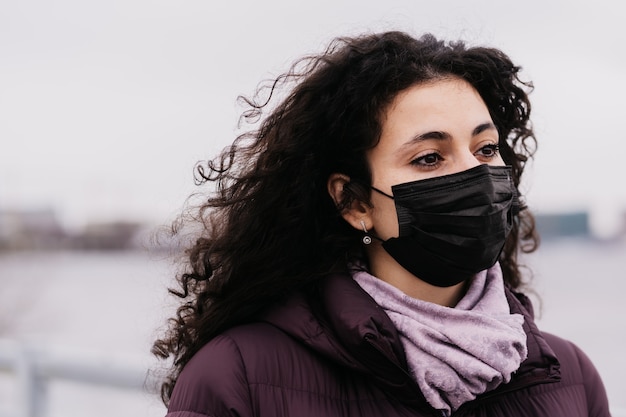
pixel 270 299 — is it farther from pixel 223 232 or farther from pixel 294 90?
pixel 294 90

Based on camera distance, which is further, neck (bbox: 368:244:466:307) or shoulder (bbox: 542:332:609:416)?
shoulder (bbox: 542:332:609:416)

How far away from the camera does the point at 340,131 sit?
2242mm

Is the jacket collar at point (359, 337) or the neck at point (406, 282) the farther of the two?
the neck at point (406, 282)

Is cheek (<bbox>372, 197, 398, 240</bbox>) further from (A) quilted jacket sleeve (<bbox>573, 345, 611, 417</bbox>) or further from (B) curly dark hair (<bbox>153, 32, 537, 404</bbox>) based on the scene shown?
(A) quilted jacket sleeve (<bbox>573, 345, 611, 417</bbox>)

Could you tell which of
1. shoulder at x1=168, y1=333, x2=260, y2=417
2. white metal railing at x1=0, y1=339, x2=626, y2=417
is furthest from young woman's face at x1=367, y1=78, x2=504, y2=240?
white metal railing at x1=0, y1=339, x2=626, y2=417

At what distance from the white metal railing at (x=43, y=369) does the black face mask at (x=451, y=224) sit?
1.80 meters

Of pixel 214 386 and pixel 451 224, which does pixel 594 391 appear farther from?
pixel 214 386

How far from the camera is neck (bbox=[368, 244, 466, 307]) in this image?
2.24 metres

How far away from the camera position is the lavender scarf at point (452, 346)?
2066 millimetres

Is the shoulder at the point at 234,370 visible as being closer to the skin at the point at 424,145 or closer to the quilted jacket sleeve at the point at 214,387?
the quilted jacket sleeve at the point at 214,387

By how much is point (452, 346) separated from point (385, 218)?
36 cm

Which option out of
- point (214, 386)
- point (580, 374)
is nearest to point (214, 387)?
point (214, 386)

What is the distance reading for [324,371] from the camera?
2.09m

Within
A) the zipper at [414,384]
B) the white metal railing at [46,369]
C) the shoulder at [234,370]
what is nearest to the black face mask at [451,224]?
the zipper at [414,384]
